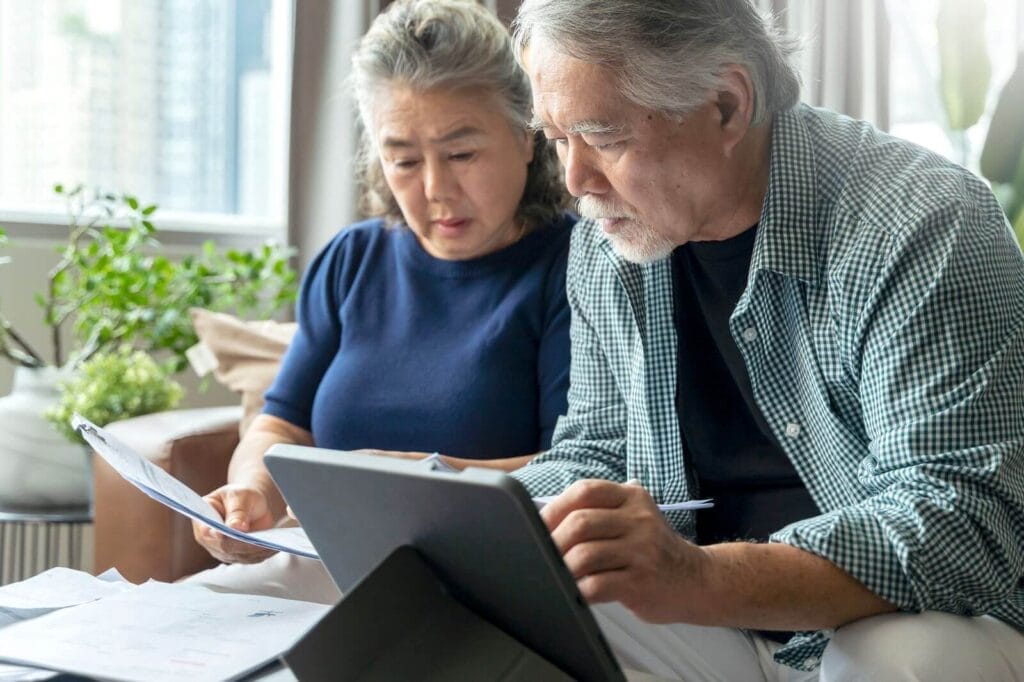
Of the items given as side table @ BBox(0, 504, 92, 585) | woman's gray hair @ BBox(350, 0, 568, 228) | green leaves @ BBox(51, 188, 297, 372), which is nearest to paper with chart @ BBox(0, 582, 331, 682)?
woman's gray hair @ BBox(350, 0, 568, 228)

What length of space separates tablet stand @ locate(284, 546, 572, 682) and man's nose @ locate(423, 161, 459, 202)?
88cm

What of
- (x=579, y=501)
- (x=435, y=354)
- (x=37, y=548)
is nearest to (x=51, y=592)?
(x=579, y=501)

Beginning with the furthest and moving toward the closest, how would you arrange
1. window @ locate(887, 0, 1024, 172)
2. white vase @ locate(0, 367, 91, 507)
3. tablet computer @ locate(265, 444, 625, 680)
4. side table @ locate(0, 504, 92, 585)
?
side table @ locate(0, 504, 92, 585) < window @ locate(887, 0, 1024, 172) < white vase @ locate(0, 367, 91, 507) < tablet computer @ locate(265, 444, 625, 680)

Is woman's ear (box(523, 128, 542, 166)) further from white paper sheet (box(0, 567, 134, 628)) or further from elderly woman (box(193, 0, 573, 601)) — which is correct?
white paper sheet (box(0, 567, 134, 628))

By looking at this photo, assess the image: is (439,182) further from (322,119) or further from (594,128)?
(322,119)

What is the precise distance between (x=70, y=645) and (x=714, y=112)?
0.84 metres

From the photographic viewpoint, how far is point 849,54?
100 inches

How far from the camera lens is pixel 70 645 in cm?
96

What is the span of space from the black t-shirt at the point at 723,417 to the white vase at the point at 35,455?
119cm

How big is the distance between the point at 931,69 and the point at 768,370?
1.69 m

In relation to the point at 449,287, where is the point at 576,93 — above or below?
above

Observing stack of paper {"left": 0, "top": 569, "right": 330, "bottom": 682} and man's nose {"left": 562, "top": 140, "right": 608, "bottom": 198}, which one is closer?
stack of paper {"left": 0, "top": 569, "right": 330, "bottom": 682}

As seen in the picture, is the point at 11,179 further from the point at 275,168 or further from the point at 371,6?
the point at 371,6

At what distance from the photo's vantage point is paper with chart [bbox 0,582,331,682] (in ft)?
3.00
